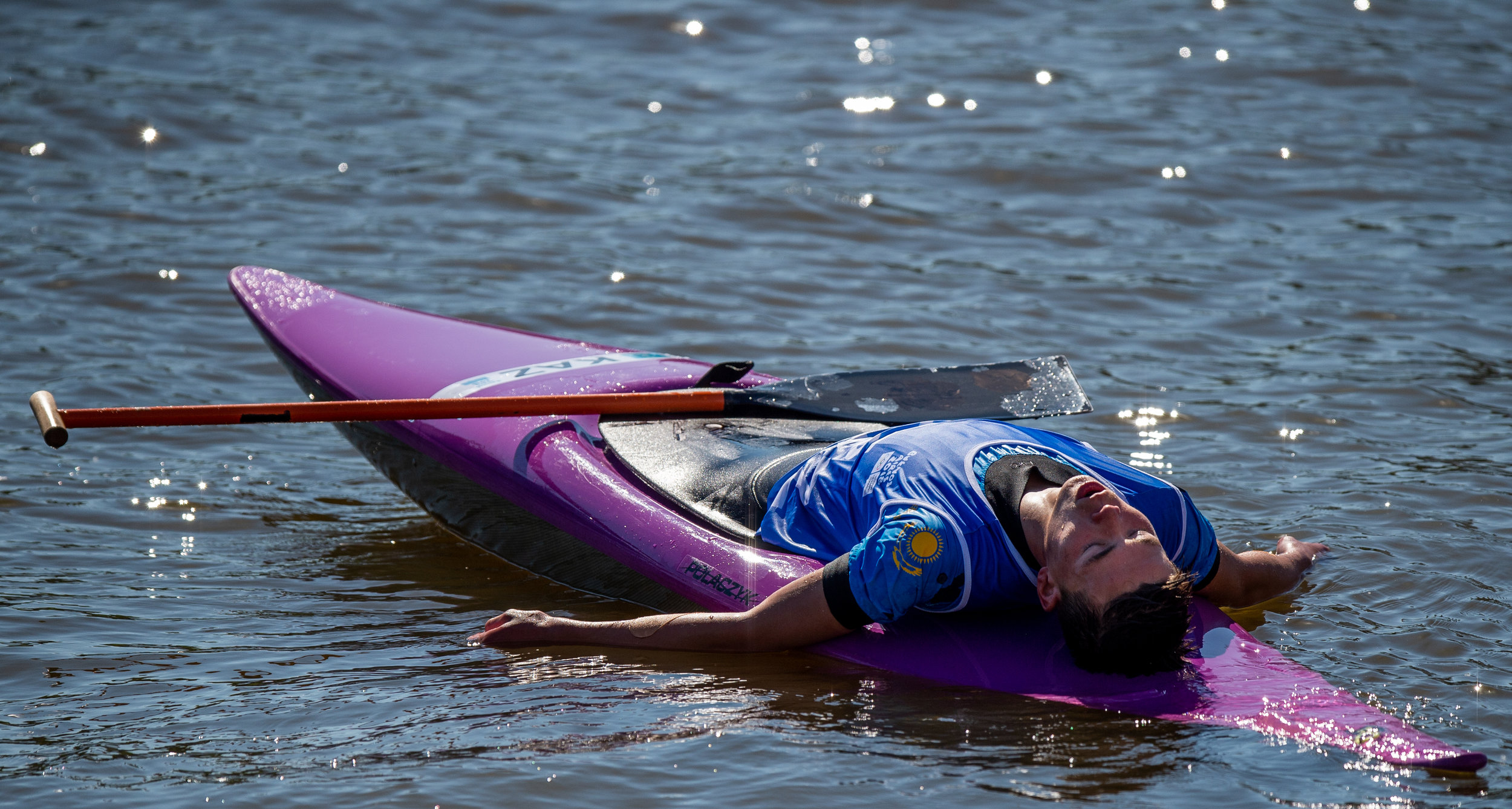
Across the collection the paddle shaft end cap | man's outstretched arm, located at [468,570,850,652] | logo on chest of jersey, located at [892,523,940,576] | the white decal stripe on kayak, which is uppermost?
the paddle shaft end cap

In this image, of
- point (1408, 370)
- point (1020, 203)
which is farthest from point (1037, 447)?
point (1020, 203)

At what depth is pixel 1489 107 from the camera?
9.29 metres

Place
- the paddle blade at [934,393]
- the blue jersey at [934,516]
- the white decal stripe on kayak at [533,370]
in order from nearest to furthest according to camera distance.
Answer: the blue jersey at [934,516] → the paddle blade at [934,393] → the white decal stripe on kayak at [533,370]

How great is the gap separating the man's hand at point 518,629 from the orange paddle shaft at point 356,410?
633 millimetres

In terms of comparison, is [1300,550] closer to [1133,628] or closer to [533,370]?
[1133,628]

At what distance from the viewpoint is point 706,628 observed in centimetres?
324

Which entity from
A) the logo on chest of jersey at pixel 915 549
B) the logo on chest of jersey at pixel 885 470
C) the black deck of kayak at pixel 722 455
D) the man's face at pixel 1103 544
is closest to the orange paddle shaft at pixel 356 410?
the black deck of kayak at pixel 722 455

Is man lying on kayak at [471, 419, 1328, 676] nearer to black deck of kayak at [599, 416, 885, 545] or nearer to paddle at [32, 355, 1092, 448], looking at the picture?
black deck of kayak at [599, 416, 885, 545]

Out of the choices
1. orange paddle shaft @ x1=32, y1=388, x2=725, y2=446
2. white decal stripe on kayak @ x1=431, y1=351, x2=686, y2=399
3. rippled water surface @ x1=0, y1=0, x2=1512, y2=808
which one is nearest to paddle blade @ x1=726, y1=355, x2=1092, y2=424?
orange paddle shaft @ x1=32, y1=388, x2=725, y2=446

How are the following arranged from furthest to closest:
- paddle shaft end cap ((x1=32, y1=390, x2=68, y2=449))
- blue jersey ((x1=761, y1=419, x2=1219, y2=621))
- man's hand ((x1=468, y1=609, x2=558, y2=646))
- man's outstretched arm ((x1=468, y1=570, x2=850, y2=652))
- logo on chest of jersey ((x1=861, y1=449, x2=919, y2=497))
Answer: paddle shaft end cap ((x1=32, y1=390, x2=68, y2=449))
man's hand ((x1=468, y1=609, x2=558, y2=646))
logo on chest of jersey ((x1=861, y1=449, x2=919, y2=497))
man's outstretched arm ((x1=468, y1=570, x2=850, y2=652))
blue jersey ((x1=761, y1=419, x2=1219, y2=621))

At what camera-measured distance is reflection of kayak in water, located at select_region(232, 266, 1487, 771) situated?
302cm

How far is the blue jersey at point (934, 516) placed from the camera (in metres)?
2.99

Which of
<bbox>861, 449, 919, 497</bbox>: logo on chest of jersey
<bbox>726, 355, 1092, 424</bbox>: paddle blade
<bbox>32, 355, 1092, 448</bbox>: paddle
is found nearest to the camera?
<bbox>861, 449, 919, 497</bbox>: logo on chest of jersey

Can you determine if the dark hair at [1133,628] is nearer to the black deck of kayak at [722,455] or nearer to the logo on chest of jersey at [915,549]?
the logo on chest of jersey at [915,549]
